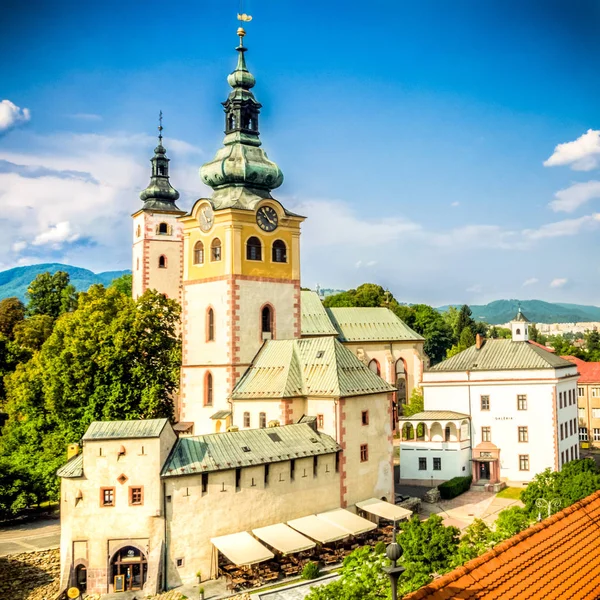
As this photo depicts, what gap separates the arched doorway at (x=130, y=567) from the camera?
28250 mm

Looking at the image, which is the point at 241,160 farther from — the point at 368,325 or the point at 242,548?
the point at 368,325

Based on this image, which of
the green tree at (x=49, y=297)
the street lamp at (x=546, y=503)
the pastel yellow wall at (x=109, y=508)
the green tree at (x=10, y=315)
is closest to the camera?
the pastel yellow wall at (x=109, y=508)

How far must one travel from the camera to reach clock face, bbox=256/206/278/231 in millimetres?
41031

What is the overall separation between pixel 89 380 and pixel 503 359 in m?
27.2

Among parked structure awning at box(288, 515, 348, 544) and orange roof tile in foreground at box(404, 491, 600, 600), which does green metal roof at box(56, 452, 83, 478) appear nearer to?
parked structure awning at box(288, 515, 348, 544)

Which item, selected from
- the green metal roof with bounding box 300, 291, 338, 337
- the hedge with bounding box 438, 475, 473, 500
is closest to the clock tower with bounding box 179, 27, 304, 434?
the hedge with bounding box 438, 475, 473, 500

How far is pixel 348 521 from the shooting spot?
3284cm

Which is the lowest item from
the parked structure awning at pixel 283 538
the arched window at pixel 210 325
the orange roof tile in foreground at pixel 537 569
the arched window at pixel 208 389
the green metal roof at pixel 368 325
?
the parked structure awning at pixel 283 538

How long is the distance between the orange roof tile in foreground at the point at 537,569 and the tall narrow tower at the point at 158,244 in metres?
46.4

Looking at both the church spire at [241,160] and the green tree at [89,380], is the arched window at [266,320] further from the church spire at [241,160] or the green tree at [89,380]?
the green tree at [89,380]

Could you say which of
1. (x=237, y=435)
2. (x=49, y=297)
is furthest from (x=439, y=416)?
(x=49, y=297)

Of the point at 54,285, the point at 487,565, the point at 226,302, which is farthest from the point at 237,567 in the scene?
the point at 54,285

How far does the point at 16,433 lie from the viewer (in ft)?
145

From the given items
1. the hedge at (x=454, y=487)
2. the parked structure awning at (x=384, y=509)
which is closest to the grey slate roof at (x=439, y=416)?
the hedge at (x=454, y=487)
